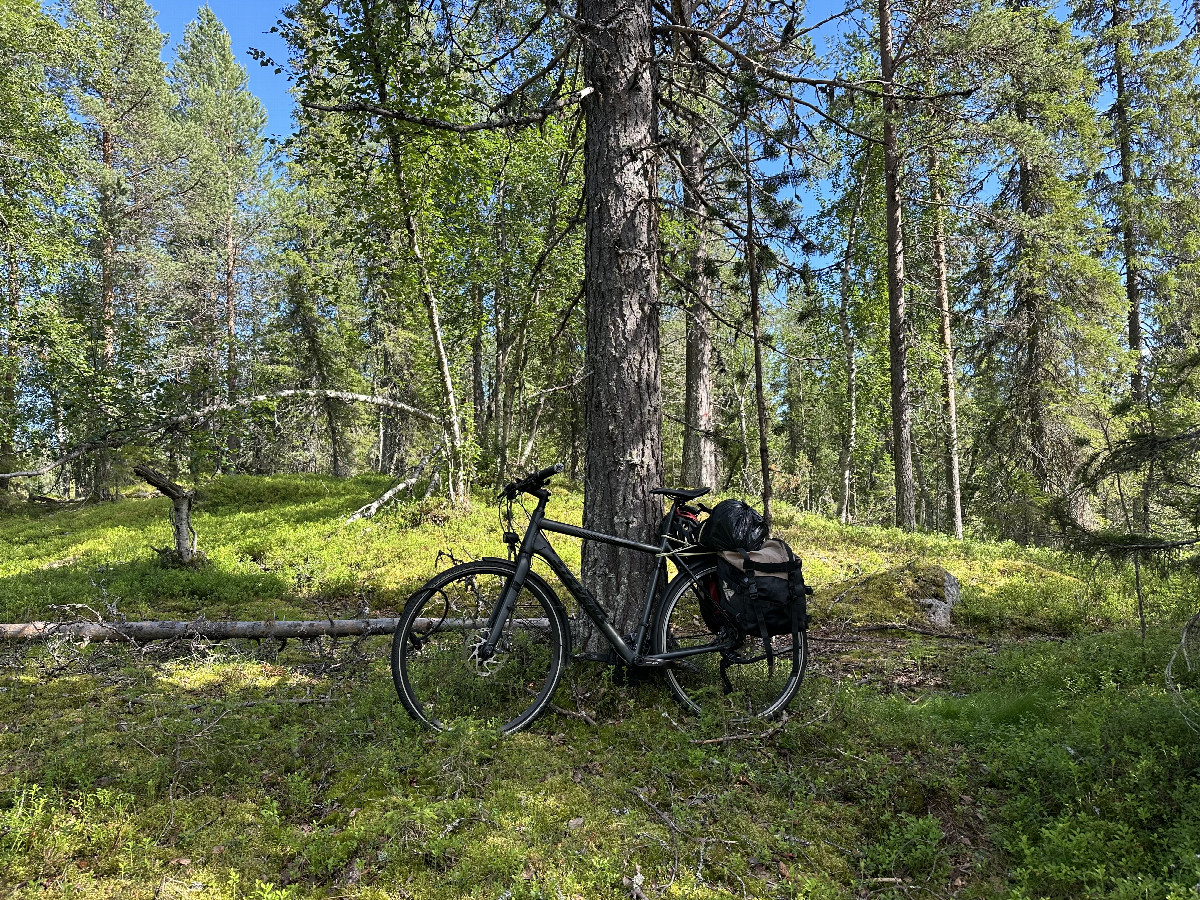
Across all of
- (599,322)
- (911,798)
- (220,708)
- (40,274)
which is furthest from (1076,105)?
(40,274)

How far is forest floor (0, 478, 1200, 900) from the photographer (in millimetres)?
2428

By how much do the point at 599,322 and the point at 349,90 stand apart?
384cm

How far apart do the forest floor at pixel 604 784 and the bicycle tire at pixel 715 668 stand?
0.49ft

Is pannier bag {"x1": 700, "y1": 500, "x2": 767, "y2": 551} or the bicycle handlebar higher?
the bicycle handlebar

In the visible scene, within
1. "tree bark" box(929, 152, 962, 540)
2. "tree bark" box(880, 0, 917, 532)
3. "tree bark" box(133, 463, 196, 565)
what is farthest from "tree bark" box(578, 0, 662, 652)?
"tree bark" box(929, 152, 962, 540)

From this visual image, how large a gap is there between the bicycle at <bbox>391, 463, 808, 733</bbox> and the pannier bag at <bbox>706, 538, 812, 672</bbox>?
0.17 meters

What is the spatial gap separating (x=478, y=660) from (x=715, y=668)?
1.57 m

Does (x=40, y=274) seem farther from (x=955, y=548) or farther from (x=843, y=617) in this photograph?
(x=955, y=548)

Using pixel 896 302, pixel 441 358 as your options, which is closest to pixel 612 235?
pixel 441 358

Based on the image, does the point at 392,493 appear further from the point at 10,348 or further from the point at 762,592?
the point at 10,348

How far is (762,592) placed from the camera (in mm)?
3695

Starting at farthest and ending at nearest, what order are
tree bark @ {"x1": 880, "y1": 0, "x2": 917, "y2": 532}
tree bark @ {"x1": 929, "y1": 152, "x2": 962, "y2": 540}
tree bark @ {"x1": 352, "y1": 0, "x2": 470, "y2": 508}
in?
1. tree bark @ {"x1": 929, "y1": 152, "x2": 962, "y2": 540}
2. tree bark @ {"x1": 880, "y1": 0, "x2": 917, "y2": 532}
3. tree bark @ {"x1": 352, "y1": 0, "x2": 470, "y2": 508}

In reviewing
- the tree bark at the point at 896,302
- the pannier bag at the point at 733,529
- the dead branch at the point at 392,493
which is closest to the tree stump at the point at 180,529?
the dead branch at the point at 392,493

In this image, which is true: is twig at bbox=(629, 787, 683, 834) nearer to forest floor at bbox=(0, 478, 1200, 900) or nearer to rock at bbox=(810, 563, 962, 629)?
forest floor at bbox=(0, 478, 1200, 900)
